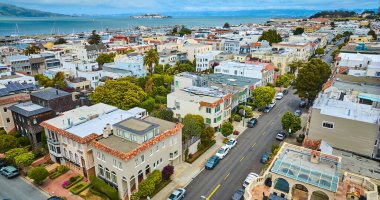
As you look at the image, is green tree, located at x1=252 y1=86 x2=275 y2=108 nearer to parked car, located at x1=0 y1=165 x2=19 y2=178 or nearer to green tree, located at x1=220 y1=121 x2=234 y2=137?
green tree, located at x1=220 y1=121 x2=234 y2=137

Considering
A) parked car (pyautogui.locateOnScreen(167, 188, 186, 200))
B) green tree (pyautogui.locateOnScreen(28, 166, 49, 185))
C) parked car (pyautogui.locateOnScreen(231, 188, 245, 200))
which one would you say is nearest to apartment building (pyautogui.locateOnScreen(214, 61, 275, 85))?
parked car (pyautogui.locateOnScreen(231, 188, 245, 200))

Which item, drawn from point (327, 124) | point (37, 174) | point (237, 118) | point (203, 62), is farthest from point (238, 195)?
point (203, 62)

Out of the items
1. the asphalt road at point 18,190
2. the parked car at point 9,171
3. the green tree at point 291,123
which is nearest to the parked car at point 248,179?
the green tree at point 291,123

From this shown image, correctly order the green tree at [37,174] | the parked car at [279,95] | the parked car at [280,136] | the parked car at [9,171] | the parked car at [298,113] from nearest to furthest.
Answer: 1. the green tree at [37,174]
2. the parked car at [9,171]
3. the parked car at [280,136]
4. the parked car at [298,113]
5. the parked car at [279,95]

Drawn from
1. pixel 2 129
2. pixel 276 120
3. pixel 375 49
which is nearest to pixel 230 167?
pixel 276 120

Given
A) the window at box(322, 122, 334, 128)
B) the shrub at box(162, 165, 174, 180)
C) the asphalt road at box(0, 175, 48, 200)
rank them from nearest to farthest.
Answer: the asphalt road at box(0, 175, 48, 200)
the shrub at box(162, 165, 174, 180)
the window at box(322, 122, 334, 128)

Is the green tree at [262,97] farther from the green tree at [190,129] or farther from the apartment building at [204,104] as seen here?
the green tree at [190,129]
